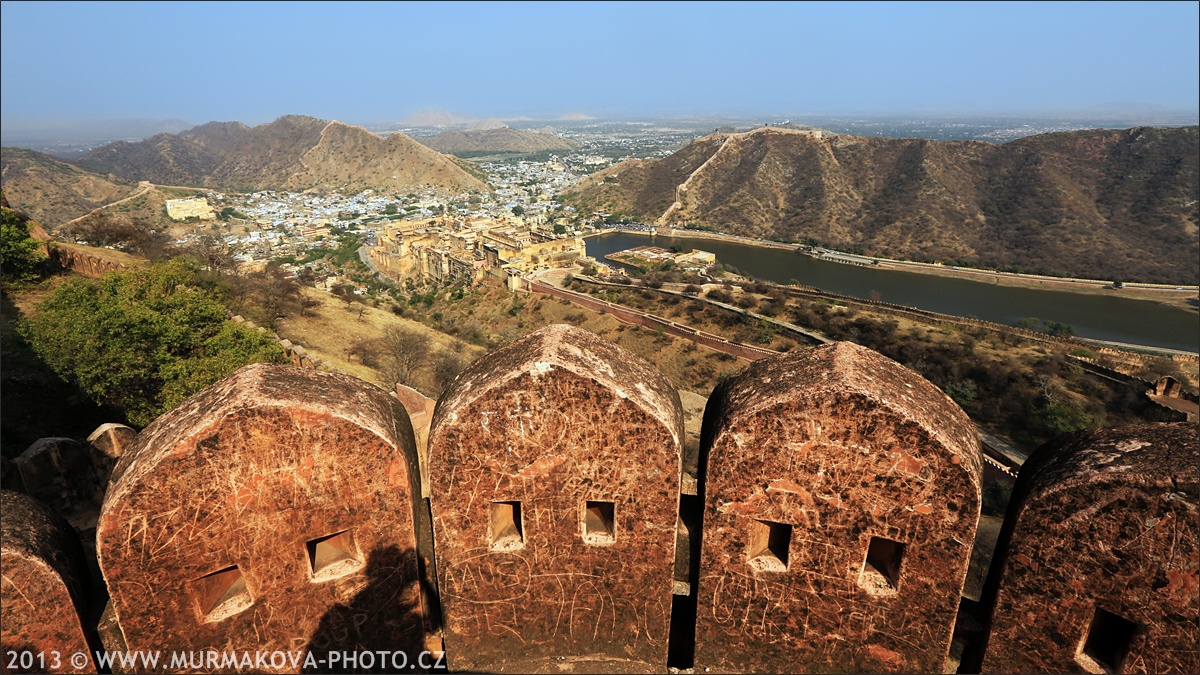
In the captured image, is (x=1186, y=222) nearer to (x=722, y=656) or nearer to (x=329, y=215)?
(x=722, y=656)

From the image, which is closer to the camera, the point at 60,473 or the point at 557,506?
the point at 557,506

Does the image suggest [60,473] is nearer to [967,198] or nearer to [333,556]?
[333,556]

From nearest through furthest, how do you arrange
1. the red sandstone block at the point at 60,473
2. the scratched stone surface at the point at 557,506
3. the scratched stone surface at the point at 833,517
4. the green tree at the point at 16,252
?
the scratched stone surface at the point at 833,517 → the scratched stone surface at the point at 557,506 → the red sandstone block at the point at 60,473 → the green tree at the point at 16,252

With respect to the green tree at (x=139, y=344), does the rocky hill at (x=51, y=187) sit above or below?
below

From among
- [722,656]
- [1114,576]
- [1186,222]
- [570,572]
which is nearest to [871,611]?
[722,656]

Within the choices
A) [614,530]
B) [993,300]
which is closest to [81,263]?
[614,530]

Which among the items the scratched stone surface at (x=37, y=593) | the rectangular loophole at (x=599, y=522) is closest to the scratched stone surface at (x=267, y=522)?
the scratched stone surface at (x=37, y=593)

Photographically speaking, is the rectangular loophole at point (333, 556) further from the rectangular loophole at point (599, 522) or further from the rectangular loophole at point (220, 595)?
the rectangular loophole at point (599, 522)
